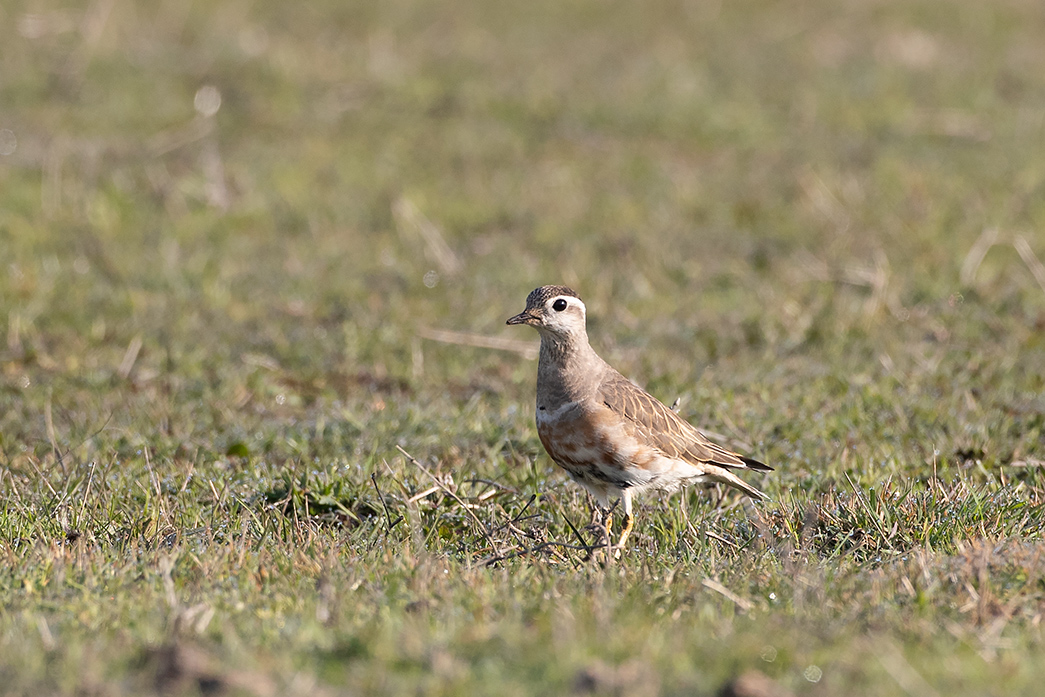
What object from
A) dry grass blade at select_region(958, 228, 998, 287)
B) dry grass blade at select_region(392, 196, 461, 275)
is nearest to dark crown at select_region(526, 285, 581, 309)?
dry grass blade at select_region(392, 196, 461, 275)

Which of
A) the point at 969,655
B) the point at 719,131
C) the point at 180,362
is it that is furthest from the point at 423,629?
the point at 719,131

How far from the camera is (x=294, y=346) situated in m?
8.74

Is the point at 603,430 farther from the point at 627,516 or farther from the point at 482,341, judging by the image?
the point at 482,341

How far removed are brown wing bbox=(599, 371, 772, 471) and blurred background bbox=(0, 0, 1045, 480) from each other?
1.00 m

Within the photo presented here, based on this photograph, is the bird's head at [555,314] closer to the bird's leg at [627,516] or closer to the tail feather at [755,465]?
the bird's leg at [627,516]

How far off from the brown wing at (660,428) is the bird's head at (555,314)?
0.99 ft

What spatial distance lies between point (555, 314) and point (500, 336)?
138 inches

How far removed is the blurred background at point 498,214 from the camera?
25.6ft

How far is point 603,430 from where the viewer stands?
5430 mm

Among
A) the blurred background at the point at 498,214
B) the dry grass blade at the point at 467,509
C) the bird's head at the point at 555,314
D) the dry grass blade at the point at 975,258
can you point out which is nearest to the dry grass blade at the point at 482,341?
the blurred background at the point at 498,214

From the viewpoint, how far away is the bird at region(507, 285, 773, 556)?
545 cm

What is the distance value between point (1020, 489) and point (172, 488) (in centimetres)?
411

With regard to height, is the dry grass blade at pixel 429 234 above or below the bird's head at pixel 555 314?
below

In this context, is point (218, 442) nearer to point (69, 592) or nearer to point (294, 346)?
Answer: point (294, 346)
